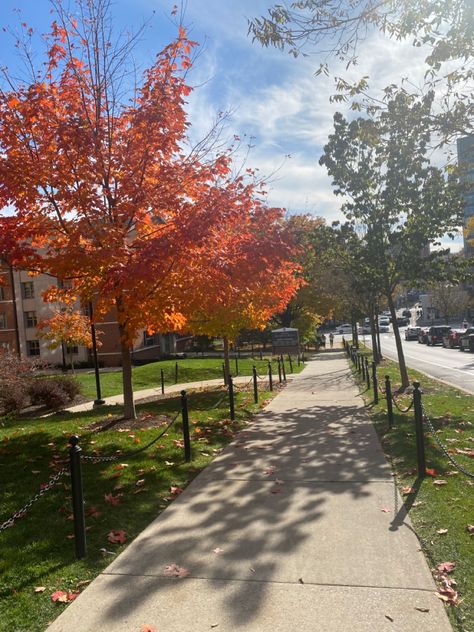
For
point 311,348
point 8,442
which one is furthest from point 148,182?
point 311,348

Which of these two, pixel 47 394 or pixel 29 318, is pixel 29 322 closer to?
pixel 29 318

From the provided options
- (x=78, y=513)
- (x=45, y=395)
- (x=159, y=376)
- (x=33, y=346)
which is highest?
(x=33, y=346)

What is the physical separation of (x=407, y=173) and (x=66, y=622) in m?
14.0

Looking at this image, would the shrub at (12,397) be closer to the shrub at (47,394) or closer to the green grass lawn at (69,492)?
the shrub at (47,394)

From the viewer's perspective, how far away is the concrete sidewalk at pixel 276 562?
353 centimetres

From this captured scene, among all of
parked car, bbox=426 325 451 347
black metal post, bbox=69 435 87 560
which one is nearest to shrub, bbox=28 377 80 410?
black metal post, bbox=69 435 87 560

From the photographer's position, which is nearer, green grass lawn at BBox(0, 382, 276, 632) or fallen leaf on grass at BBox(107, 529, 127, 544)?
green grass lawn at BBox(0, 382, 276, 632)

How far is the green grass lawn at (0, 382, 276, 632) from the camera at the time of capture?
4121mm

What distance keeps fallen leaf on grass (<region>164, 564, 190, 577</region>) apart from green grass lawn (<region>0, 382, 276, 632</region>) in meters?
0.61

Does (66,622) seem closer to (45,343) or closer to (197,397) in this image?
(197,397)

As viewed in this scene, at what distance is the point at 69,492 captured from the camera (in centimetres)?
629

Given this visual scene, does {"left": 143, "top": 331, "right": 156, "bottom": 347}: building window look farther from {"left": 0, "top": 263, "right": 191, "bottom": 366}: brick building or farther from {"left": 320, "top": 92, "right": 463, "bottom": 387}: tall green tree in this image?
{"left": 320, "top": 92, "right": 463, "bottom": 387}: tall green tree

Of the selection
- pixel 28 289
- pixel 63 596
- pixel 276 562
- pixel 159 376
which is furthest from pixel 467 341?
pixel 63 596

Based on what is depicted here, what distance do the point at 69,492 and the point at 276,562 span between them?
3062 mm
